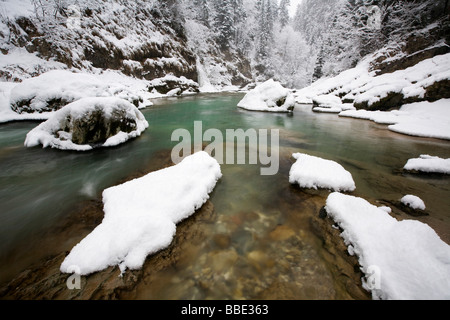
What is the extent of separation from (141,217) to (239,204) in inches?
64.5

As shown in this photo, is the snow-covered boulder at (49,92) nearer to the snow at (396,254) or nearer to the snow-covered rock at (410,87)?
the snow at (396,254)

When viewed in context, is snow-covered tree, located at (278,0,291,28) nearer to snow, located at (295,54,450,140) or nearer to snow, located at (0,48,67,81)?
snow, located at (295,54,450,140)

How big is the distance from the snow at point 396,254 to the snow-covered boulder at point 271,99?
12.0 m

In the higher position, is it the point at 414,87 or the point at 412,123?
the point at 414,87

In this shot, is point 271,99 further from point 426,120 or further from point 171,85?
point 171,85

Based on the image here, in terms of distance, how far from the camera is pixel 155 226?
241 centimetres

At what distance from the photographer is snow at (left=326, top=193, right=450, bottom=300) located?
1.68 metres

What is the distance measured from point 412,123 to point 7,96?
2012 centimetres

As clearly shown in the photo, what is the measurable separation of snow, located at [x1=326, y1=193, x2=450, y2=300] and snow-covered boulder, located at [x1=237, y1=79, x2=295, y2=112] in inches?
474

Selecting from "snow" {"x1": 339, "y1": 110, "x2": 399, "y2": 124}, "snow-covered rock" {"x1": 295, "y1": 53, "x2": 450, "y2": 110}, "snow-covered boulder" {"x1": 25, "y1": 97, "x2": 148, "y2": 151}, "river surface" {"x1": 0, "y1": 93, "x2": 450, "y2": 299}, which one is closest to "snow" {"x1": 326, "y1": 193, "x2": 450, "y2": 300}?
"river surface" {"x1": 0, "y1": 93, "x2": 450, "y2": 299}

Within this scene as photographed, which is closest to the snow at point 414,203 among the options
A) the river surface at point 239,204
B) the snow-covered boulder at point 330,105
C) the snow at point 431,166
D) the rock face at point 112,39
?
the river surface at point 239,204

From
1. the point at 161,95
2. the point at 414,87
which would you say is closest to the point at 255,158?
the point at 414,87
